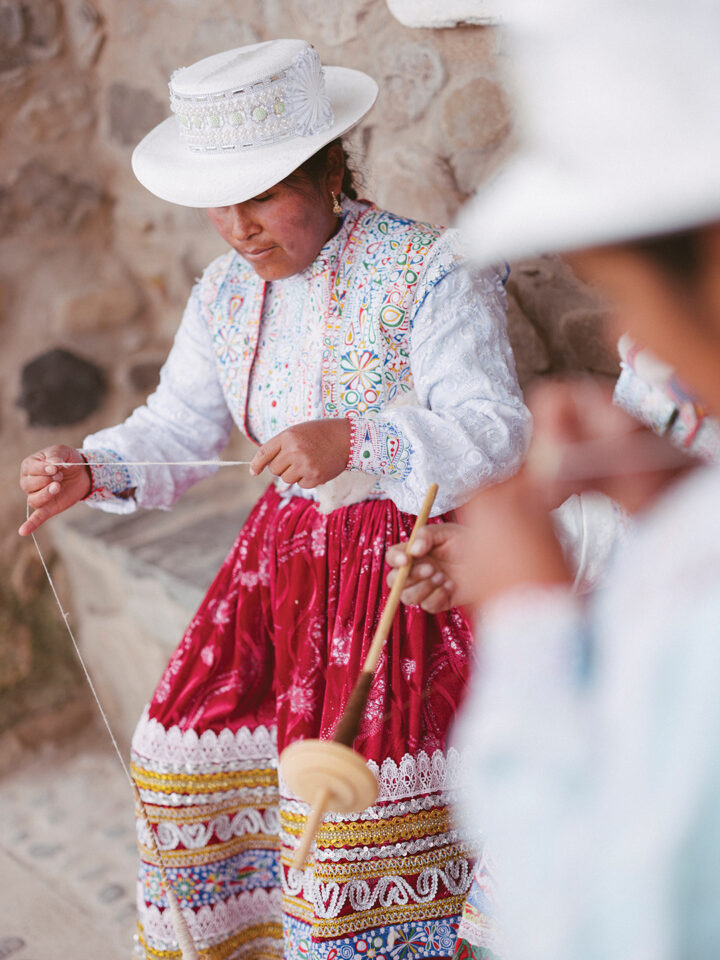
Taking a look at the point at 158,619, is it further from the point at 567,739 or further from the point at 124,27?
the point at 567,739

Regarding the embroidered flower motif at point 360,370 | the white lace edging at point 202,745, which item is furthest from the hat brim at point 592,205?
the white lace edging at point 202,745

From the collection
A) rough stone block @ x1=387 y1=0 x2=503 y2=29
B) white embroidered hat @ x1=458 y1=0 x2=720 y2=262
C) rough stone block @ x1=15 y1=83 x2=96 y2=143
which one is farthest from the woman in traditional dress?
rough stone block @ x1=15 y1=83 x2=96 y2=143

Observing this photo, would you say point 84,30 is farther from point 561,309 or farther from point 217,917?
point 217,917

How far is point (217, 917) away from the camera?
1431 mm

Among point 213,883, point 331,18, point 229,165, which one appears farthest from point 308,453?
point 331,18

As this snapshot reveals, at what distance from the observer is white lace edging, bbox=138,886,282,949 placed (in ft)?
4.63

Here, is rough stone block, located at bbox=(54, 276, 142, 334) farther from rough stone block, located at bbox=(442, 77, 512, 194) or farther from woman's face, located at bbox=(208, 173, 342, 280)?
woman's face, located at bbox=(208, 173, 342, 280)

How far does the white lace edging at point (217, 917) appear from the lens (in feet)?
4.63

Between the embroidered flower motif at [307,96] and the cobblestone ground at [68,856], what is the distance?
1485mm

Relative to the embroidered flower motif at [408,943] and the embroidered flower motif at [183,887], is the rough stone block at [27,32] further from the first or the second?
the embroidered flower motif at [408,943]

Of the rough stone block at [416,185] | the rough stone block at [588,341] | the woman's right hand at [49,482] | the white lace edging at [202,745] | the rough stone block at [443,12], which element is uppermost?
the rough stone block at [443,12]

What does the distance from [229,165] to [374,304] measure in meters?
0.27

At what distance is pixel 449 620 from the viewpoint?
132cm

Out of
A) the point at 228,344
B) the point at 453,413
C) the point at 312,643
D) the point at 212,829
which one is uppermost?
the point at 228,344
